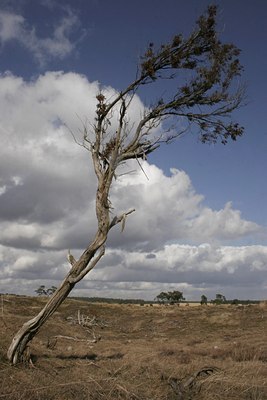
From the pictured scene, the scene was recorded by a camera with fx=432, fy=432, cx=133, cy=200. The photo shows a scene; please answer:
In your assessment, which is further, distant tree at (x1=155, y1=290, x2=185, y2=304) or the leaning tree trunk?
distant tree at (x1=155, y1=290, x2=185, y2=304)

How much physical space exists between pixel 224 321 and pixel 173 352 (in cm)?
1720

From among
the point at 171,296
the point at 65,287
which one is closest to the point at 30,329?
the point at 65,287

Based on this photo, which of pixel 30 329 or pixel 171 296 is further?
pixel 171 296

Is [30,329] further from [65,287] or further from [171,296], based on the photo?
[171,296]

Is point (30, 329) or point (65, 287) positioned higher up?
point (65, 287)

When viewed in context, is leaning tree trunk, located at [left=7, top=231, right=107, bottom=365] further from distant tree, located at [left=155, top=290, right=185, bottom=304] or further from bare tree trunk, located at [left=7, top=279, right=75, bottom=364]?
distant tree, located at [left=155, top=290, right=185, bottom=304]

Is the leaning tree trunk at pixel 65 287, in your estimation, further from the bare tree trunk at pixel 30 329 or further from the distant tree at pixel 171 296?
the distant tree at pixel 171 296

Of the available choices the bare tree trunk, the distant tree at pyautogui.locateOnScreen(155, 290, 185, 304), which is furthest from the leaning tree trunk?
the distant tree at pyautogui.locateOnScreen(155, 290, 185, 304)

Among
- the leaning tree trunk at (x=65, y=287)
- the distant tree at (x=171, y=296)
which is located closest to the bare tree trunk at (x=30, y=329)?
the leaning tree trunk at (x=65, y=287)

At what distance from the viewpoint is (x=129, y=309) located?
141ft

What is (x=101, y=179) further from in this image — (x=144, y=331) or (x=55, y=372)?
(x=144, y=331)

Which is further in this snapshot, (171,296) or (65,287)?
(171,296)

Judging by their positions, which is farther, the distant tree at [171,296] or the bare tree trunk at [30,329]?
the distant tree at [171,296]

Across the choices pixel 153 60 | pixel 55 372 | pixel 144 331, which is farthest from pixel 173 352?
pixel 144 331
